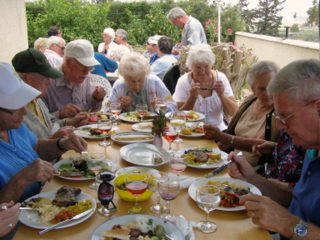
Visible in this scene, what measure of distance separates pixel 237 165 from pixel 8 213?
1219mm

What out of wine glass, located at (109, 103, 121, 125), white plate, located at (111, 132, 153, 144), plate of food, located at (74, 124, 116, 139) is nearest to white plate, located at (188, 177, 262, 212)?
white plate, located at (111, 132, 153, 144)

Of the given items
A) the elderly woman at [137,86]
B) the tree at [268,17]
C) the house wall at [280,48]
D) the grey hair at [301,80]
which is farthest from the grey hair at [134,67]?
the tree at [268,17]

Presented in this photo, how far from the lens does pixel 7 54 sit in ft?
20.8

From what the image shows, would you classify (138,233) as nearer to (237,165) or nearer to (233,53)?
(237,165)

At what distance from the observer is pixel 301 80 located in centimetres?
145

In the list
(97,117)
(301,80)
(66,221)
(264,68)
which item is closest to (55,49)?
(97,117)

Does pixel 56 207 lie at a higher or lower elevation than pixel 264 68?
lower

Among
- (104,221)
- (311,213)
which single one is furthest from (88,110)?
(311,213)

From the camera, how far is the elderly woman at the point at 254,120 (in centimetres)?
251

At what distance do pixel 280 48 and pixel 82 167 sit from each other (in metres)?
7.82

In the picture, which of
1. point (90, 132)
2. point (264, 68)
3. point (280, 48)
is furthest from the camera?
point (280, 48)

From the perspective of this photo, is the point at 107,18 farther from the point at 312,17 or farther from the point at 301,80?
the point at 301,80

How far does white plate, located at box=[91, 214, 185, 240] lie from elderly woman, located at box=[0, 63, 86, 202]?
0.50 metres

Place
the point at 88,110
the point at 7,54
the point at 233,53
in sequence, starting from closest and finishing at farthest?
the point at 88,110, the point at 233,53, the point at 7,54
